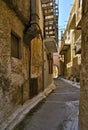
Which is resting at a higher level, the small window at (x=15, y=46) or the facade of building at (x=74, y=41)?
the facade of building at (x=74, y=41)

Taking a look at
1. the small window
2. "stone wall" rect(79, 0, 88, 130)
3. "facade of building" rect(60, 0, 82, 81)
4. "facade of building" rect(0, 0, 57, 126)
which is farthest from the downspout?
"facade of building" rect(60, 0, 82, 81)

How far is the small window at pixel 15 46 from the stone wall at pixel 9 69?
0.13 meters

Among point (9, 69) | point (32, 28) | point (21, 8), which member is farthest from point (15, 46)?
point (9, 69)

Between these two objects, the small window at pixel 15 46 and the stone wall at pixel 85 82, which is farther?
the small window at pixel 15 46

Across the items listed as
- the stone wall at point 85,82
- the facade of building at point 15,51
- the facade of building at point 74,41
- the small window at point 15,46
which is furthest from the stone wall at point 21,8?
the facade of building at point 74,41

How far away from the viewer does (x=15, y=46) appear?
7.22 metres

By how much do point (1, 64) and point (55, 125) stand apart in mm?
2067

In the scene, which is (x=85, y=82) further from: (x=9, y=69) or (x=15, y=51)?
(x=15, y=51)

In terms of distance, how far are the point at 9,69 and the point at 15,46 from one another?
4.69 ft

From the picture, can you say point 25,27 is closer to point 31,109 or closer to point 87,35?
point 31,109

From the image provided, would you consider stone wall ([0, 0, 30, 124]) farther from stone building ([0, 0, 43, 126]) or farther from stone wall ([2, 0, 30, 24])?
stone wall ([2, 0, 30, 24])

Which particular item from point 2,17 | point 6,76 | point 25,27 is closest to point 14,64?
point 6,76

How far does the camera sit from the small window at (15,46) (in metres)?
6.88

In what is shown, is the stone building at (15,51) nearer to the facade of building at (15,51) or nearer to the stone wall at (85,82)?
the facade of building at (15,51)
